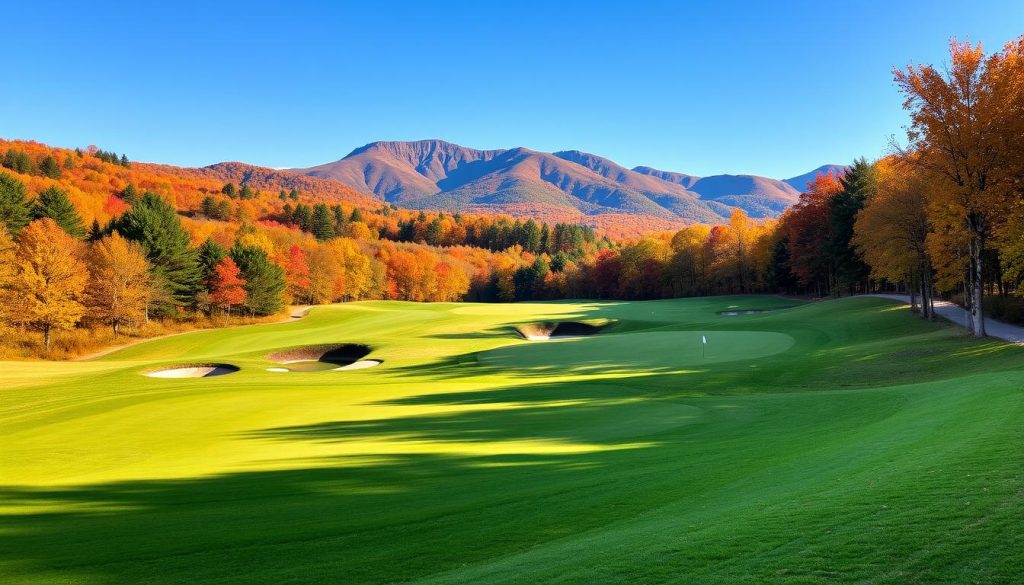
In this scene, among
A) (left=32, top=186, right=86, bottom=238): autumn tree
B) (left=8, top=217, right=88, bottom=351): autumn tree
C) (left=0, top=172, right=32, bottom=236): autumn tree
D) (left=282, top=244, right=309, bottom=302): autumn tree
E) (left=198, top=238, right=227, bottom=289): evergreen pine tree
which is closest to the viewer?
(left=8, top=217, right=88, bottom=351): autumn tree

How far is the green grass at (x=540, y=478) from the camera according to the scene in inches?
221

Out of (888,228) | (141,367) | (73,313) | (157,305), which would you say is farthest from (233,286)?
(888,228)

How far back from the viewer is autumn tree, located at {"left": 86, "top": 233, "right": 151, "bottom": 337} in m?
56.4

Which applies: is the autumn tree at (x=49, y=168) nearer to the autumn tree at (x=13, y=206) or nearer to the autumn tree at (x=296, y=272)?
the autumn tree at (x=13, y=206)

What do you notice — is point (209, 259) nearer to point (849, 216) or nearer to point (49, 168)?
point (849, 216)

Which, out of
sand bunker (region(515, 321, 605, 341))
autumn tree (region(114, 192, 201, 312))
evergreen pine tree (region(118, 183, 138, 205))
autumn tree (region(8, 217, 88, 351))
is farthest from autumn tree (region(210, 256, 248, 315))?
evergreen pine tree (region(118, 183, 138, 205))

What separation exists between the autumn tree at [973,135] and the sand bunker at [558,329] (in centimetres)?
3155

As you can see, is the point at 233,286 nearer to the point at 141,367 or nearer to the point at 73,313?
the point at 73,313

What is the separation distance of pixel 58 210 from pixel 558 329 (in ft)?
204

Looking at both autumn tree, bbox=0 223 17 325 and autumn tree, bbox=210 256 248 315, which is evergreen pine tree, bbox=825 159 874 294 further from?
autumn tree, bbox=0 223 17 325

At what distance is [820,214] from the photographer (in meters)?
65.6

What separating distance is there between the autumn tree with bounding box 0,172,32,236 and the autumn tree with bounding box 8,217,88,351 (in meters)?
12.5

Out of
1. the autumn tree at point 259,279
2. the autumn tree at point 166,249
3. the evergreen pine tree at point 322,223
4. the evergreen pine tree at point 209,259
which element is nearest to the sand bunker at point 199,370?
the autumn tree at point 166,249

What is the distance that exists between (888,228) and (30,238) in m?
74.7
